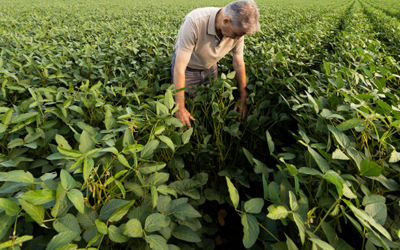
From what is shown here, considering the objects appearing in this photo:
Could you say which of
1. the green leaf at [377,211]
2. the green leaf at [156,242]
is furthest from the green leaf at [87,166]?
the green leaf at [377,211]

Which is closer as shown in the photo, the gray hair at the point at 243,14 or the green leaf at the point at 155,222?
the green leaf at the point at 155,222

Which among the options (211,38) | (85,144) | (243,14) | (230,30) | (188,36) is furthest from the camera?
(211,38)

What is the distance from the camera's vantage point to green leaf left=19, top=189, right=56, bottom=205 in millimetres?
548

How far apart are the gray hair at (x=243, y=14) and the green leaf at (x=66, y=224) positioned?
161 cm

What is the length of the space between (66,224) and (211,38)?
180 cm

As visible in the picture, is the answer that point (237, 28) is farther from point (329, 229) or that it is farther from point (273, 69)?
point (329, 229)

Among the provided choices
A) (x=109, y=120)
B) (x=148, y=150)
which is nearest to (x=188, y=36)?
(x=109, y=120)

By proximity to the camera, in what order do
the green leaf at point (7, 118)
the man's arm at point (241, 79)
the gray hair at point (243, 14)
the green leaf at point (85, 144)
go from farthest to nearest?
1. the man's arm at point (241, 79)
2. the gray hair at point (243, 14)
3. the green leaf at point (7, 118)
4. the green leaf at point (85, 144)

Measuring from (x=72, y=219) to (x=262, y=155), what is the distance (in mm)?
1422

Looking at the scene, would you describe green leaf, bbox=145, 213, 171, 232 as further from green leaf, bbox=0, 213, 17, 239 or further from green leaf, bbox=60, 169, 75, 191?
green leaf, bbox=0, 213, 17, 239

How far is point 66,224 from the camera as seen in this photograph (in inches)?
22.9

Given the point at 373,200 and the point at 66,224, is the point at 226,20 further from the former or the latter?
the point at 66,224

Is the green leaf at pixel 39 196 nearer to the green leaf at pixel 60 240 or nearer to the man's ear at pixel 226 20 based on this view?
the green leaf at pixel 60 240

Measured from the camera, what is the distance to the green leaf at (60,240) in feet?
1.72
